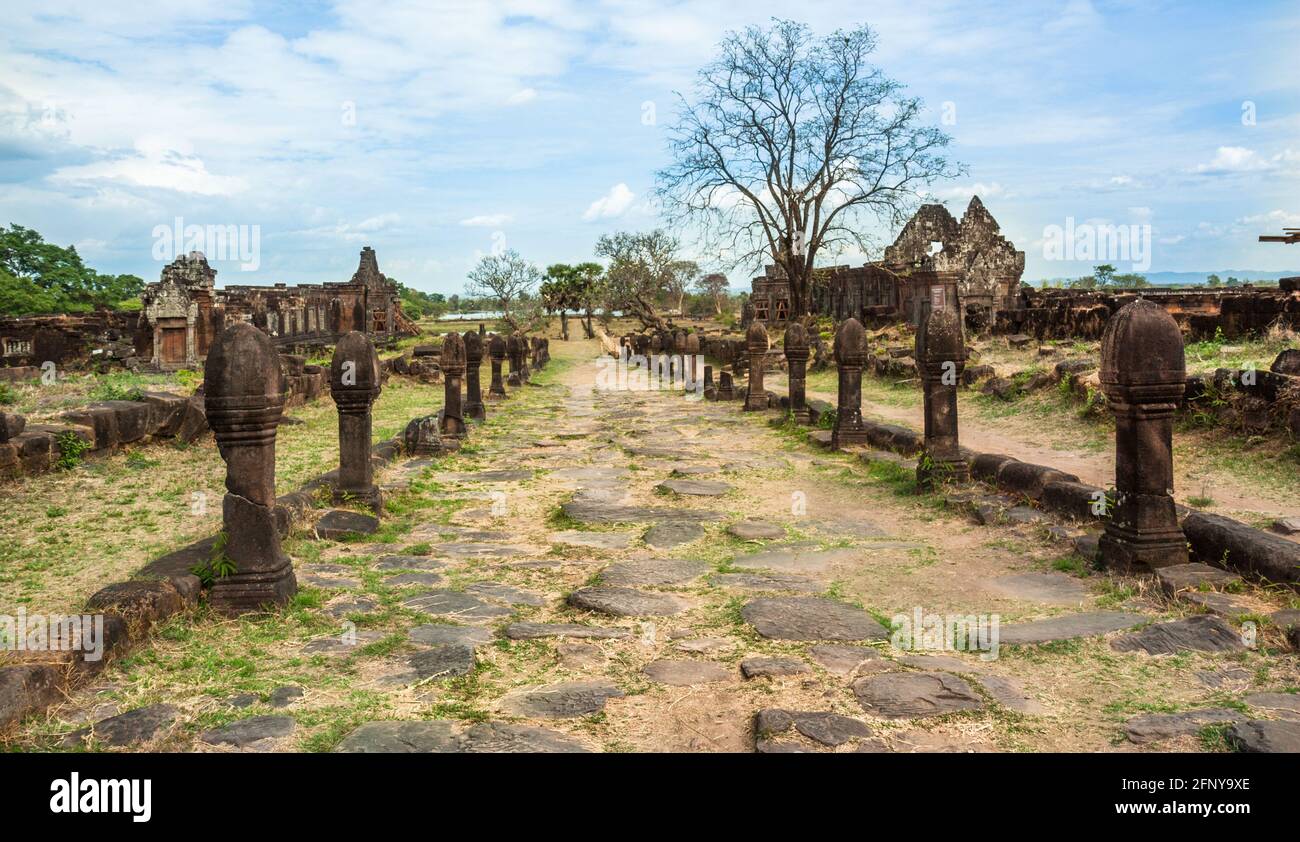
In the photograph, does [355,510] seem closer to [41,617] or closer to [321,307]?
[41,617]

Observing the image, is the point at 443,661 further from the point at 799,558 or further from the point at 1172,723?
the point at 1172,723

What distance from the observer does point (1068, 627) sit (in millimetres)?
5078

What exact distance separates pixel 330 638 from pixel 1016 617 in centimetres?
383

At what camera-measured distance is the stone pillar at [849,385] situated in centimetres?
1196

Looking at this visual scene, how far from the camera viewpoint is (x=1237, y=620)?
4.79 meters

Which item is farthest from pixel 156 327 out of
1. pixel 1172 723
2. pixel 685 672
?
pixel 1172 723

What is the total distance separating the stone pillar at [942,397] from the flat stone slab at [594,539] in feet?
10.9

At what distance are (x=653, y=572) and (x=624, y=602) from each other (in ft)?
2.54

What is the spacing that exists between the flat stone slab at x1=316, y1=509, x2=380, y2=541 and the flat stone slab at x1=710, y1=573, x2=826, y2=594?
3.00 meters

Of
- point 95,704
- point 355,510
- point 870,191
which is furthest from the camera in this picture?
point 870,191

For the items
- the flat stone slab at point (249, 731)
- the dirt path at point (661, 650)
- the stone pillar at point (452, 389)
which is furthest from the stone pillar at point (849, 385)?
the flat stone slab at point (249, 731)

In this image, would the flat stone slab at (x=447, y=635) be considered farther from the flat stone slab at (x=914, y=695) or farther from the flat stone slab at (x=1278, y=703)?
the flat stone slab at (x=1278, y=703)

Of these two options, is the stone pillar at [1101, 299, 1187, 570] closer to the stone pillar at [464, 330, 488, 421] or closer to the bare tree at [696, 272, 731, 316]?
the stone pillar at [464, 330, 488, 421]
